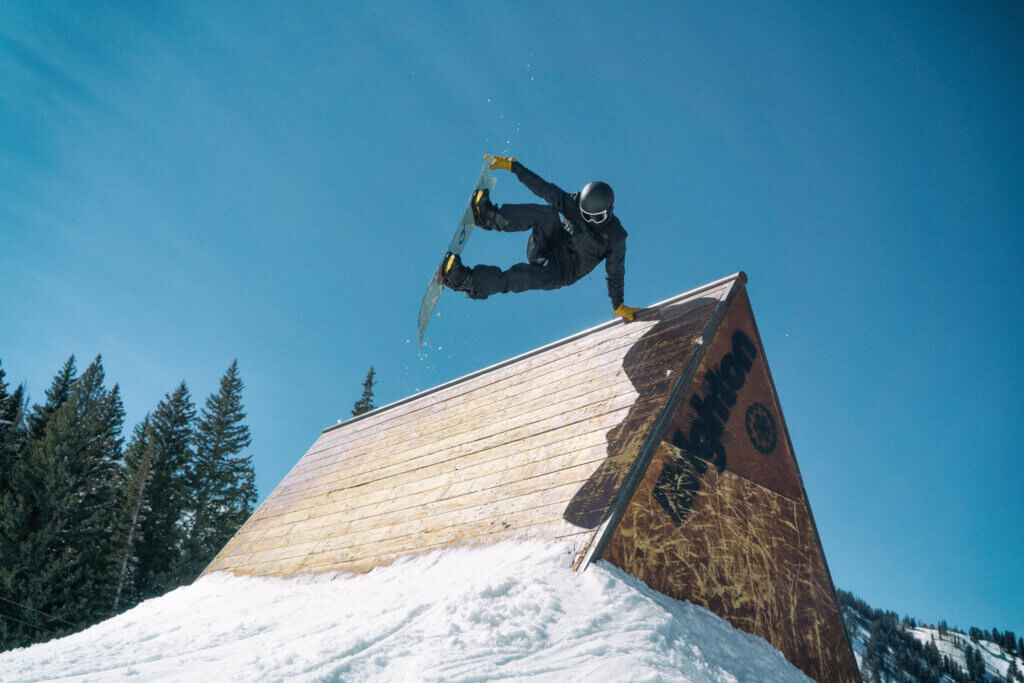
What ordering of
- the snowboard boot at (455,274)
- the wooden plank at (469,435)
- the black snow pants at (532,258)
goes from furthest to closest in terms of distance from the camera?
the black snow pants at (532,258), the snowboard boot at (455,274), the wooden plank at (469,435)

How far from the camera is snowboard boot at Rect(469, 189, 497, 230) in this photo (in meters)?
5.86

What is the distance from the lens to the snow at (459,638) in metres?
2.87

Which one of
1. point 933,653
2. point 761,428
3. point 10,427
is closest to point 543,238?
point 761,428

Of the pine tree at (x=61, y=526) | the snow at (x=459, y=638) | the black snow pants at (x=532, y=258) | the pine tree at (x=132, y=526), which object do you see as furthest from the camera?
the pine tree at (x=132, y=526)

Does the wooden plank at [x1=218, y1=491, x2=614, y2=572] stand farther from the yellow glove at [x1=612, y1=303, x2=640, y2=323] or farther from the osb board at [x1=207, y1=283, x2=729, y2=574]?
the yellow glove at [x1=612, y1=303, x2=640, y2=323]

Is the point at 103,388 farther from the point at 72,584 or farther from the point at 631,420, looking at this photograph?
the point at 631,420

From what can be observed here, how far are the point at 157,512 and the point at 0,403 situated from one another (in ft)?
28.1

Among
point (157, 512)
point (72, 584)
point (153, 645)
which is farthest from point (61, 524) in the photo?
point (153, 645)

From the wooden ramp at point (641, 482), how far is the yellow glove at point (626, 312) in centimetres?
12

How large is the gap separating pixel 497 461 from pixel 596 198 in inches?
101

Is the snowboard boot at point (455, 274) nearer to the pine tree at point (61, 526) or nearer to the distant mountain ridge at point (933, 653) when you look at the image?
the distant mountain ridge at point (933, 653)

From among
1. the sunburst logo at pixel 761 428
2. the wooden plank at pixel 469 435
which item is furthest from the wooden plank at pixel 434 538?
the sunburst logo at pixel 761 428

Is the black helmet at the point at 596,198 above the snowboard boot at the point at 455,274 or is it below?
above

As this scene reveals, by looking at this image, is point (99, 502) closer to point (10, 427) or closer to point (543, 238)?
point (10, 427)
